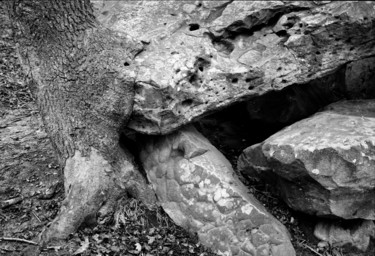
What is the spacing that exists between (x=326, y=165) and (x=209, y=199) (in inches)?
43.1

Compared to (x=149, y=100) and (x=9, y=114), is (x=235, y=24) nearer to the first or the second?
(x=149, y=100)

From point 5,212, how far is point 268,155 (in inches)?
98.6

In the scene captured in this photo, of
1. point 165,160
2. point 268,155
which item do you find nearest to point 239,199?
point 268,155

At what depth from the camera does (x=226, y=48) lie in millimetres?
4348

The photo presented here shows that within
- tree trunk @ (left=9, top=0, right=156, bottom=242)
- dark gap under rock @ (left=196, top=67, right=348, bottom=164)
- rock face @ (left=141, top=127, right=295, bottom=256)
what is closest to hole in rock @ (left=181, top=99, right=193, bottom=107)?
rock face @ (left=141, top=127, right=295, bottom=256)

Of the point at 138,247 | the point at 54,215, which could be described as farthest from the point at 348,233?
the point at 54,215

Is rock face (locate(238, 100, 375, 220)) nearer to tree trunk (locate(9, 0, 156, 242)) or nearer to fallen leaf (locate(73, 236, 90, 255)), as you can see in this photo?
tree trunk (locate(9, 0, 156, 242))

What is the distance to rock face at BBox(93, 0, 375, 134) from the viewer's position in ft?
12.8

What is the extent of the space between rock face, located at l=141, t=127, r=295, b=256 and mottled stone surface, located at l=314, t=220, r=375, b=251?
42 centimetres

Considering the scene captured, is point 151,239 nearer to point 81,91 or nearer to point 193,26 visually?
point 81,91

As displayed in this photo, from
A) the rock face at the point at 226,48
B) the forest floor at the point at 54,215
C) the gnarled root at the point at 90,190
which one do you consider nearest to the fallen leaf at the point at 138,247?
the forest floor at the point at 54,215

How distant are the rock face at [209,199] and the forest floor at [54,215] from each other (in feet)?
0.52

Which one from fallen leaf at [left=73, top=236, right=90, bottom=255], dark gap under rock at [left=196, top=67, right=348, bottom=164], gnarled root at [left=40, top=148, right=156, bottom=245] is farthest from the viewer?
dark gap under rock at [left=196, top=67, right=348, bottom=164]

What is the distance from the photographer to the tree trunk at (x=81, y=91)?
11.7 ft
